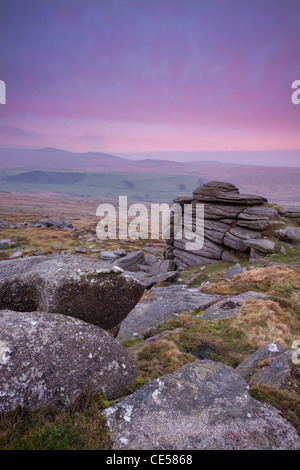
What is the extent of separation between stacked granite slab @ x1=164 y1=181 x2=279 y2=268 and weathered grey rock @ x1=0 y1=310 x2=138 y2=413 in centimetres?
2751

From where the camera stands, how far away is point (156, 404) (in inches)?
241

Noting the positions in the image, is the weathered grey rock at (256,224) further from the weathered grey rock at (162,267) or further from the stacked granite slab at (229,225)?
the weathered grey rock at (162,267)

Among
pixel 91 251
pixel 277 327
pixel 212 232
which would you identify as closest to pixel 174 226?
pixel 212 232

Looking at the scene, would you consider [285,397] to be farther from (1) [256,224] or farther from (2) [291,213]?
(2) [291,213]

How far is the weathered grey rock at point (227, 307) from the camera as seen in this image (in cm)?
1575

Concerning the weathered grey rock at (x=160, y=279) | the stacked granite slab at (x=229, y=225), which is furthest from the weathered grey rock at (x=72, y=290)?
the stacked granite slab at (x=229, y=225)

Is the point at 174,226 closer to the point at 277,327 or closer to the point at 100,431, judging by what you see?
the point at 277,327

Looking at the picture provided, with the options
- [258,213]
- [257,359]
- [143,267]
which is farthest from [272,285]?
[143,267]

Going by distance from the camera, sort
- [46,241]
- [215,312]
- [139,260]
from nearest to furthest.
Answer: [215,312] < [139,260] < [46,241]

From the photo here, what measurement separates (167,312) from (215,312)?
3.42 meters

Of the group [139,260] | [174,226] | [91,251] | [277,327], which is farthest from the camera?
[91,251]

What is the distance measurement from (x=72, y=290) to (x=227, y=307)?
1191cm

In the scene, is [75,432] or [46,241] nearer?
[75,432]

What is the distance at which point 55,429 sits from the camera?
5051mm
